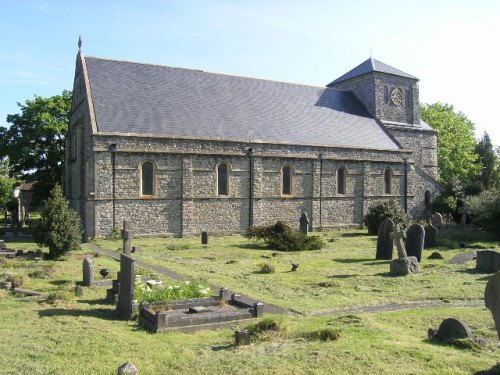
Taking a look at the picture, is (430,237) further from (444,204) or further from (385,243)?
(444,204)

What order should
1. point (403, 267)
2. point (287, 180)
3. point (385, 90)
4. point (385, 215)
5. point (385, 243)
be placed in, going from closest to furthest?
point (403, 267) → point (385, 243) → point (385, 215) → point (287, 180) → point (385, 90)

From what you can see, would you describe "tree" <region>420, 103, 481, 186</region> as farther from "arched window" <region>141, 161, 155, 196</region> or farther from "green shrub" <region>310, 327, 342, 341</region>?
"green shrub" <region>310, 327, 342, 341</region>

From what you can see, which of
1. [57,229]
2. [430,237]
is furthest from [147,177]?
[430,237]

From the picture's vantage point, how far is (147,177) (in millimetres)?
25125

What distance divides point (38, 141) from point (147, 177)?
15.2 m

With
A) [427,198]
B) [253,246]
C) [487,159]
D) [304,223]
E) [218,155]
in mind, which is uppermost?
[487,159]

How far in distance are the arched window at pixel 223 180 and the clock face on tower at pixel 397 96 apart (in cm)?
1770

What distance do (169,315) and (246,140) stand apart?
18929 millimetres

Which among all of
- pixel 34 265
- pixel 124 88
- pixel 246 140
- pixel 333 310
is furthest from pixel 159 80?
pixel 333 310

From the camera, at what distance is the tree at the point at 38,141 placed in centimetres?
3478

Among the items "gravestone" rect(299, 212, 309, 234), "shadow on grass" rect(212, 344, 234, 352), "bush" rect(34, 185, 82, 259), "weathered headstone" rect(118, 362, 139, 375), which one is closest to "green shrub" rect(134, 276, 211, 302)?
"shadow on grass" rect(212, 344, 234, 352)

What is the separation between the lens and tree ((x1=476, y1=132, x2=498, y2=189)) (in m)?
47.7

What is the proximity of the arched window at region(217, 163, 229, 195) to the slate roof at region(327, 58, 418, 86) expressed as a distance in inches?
658

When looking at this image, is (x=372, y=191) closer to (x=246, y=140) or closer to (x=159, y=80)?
(x=246, y=140)
